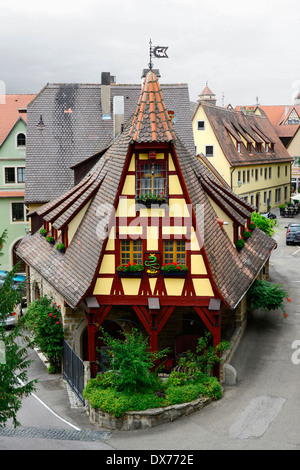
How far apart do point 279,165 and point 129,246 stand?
154 ft

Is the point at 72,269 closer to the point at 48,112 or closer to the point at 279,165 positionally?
the point at 48,112

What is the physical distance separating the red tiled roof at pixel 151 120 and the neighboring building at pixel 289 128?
4467cm

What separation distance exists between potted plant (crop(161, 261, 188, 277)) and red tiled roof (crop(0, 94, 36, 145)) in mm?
26439

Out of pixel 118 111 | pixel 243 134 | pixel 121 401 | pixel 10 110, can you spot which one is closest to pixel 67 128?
pixel 118 111

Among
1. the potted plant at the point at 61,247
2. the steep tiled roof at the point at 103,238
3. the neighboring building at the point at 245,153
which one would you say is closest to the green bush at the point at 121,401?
the steep tiled roof at the point at 103,238

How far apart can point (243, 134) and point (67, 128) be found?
2511 cm

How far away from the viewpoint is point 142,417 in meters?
16.3

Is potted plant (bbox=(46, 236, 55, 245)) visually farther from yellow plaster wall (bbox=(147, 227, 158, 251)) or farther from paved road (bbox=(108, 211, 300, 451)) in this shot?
paved road (bbox=(108, 211, 300, 451))

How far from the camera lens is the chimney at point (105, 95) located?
35375 mm

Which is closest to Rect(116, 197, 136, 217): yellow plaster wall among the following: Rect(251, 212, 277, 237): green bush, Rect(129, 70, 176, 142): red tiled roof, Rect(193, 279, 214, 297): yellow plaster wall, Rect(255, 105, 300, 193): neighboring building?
Rect(129, 70, 176, 142): red tiled roof

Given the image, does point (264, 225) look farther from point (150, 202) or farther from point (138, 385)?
point (138, 385)

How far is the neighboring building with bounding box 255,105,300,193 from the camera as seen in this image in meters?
68.5

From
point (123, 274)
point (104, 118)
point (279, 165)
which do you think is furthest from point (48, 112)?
point (279, 165)
